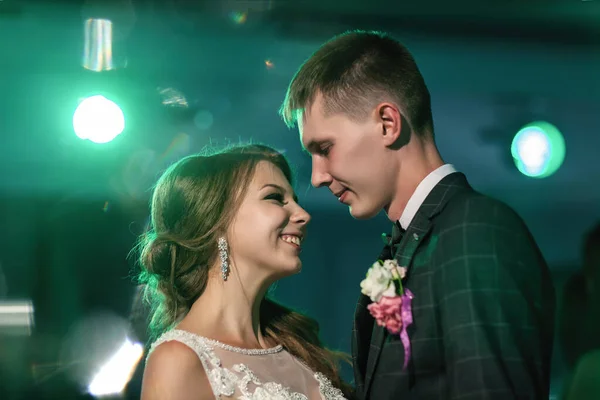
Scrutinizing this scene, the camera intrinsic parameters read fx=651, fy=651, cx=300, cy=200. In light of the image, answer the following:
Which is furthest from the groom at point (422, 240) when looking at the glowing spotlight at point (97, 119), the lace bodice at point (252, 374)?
the glowing spotlight at point (97, 119)

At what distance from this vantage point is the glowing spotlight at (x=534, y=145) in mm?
3771

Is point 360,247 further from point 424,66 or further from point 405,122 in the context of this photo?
point 405,122

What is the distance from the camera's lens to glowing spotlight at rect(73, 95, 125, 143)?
3.38 meters

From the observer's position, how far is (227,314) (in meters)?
2.36

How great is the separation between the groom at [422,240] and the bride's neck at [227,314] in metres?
0.43

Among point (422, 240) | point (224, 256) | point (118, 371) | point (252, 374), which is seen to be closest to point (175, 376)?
point (252, 374)

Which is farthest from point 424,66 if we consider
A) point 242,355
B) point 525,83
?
point 242,355

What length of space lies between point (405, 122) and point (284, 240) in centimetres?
68

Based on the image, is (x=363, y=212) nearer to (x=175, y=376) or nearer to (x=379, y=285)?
(x=379, y=285)

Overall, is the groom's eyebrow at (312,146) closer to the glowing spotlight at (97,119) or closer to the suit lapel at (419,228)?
the suit lapel at (419,228)

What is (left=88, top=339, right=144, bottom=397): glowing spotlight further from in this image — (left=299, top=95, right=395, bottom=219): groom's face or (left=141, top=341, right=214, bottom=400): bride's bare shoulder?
(left=299, top=95, right=395, bottom=219): groom's face

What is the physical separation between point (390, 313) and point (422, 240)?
23 centimetres

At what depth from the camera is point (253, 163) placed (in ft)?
8.19

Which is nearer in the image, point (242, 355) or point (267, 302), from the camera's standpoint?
point (242, 355)
